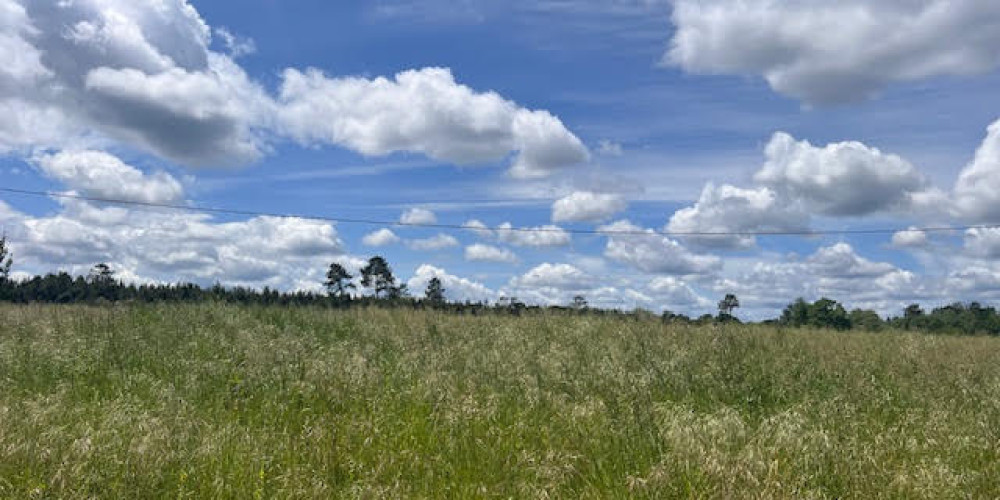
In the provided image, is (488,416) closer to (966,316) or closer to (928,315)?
(928,315)

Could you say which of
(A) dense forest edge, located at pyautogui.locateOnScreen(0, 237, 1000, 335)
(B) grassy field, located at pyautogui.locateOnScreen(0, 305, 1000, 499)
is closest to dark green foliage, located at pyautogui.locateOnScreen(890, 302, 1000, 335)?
(A) dense forest edge, located at pyautogui.locateOnScreen(0, 237, 1000, 335)

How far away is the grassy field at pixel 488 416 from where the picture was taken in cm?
529

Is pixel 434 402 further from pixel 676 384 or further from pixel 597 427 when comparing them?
pixel 676 384

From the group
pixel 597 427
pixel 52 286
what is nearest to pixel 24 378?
pixel 597 427

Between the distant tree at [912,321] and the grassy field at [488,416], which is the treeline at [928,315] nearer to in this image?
the distant tree at [912,321]

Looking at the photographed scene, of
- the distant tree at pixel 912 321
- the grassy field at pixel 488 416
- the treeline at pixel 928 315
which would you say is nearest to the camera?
the grassy field at pixel 488 416

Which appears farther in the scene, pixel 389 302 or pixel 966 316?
pixel 966 316

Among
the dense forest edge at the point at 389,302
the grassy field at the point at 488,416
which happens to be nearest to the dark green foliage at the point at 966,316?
the dense forest edge at the point at 389,302

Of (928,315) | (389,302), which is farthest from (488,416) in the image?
(928,315)

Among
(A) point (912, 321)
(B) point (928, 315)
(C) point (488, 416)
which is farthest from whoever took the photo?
(B) point (928, 315)

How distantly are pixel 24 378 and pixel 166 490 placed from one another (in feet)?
17.6

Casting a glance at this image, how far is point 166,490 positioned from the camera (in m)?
5.14

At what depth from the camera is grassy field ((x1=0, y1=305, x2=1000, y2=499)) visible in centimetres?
529

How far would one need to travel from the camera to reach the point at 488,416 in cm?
721
